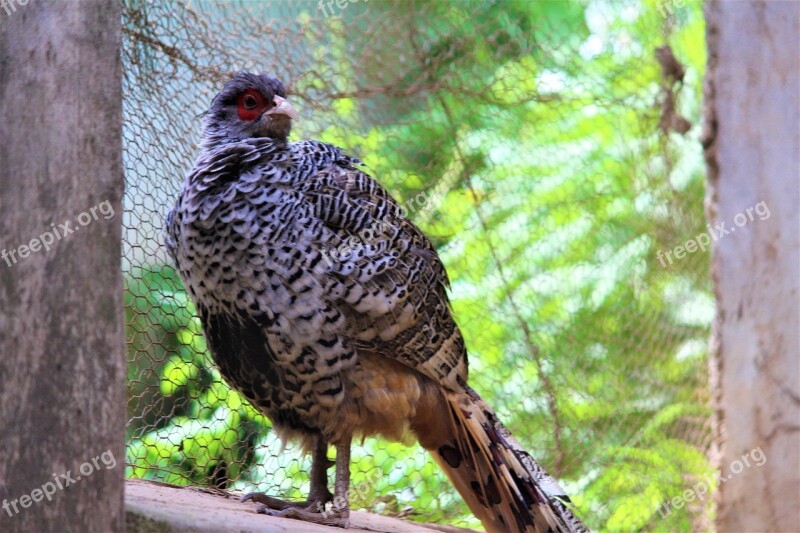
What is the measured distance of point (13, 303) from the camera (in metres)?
2.03

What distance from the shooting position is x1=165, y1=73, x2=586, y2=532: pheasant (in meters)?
2.96

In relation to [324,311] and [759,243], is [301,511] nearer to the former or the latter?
[324,311]

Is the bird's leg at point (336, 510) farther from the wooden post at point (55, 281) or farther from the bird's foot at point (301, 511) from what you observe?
the wooden post at point (55, 281)

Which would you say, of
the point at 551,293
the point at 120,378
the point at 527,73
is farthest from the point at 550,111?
the point at 120,378

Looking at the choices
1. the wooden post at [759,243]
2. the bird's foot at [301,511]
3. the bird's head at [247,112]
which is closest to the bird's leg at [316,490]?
the bird's foot at [301,511]

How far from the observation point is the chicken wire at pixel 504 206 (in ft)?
→ 12.2

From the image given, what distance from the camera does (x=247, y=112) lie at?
11.1ft

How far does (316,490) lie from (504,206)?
2.30m

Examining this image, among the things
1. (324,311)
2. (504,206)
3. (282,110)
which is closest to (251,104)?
(282,110)

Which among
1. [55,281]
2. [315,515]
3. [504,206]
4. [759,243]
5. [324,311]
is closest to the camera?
[55,281]

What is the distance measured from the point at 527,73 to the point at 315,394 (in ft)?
8.71

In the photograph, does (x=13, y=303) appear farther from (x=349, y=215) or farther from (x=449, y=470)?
Result: (x=449, y=470)

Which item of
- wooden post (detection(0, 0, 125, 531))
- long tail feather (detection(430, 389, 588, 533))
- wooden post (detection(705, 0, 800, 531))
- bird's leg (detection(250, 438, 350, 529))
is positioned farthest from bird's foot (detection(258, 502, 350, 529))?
wooden post (detection(705, 0, 800, 531))

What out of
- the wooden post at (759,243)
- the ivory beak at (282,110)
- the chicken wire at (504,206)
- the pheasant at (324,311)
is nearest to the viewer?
the pheasant at (324,311)
